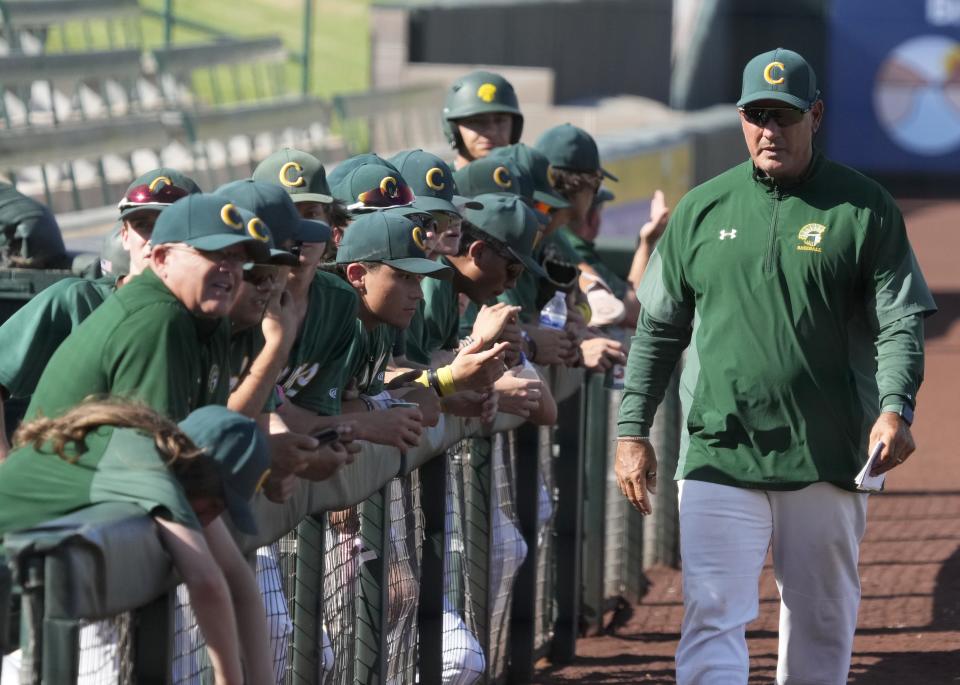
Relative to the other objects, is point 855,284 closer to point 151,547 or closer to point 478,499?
point 478,499

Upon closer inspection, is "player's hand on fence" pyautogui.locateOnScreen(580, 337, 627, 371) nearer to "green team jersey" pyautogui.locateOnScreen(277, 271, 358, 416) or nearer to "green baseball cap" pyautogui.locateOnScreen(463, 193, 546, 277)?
"green baseball cap" pyautogui.locateOnScreen(463, 193, 546, 277)

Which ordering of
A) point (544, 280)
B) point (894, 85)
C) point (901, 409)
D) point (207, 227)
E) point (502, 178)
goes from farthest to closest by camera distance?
point (894, 85), point (544, 280), point (502, 178), point (901, 409), point (207, 227)

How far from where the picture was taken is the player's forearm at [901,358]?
14.4 ft

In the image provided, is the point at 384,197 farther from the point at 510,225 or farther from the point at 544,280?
the point at 544,280

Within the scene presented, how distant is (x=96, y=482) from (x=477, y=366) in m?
1.89

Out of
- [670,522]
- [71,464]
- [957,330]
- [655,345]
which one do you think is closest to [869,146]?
[957,330]

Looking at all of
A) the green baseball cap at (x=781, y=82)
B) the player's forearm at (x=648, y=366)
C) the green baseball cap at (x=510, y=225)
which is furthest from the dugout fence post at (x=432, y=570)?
the green baseball cap at (x=781, y=82)

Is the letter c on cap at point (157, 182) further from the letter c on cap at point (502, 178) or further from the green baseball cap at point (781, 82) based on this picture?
the letter c on cap at point (502, 178)

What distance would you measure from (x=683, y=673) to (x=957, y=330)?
11747mm

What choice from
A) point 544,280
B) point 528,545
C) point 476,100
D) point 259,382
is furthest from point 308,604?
point 476,100

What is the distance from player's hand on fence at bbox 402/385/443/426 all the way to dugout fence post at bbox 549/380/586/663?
80.6 inches

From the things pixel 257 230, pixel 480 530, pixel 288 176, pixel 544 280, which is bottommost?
pixel 480 530

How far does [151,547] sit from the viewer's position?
297cm

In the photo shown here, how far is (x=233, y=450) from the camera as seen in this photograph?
3.13 metres
